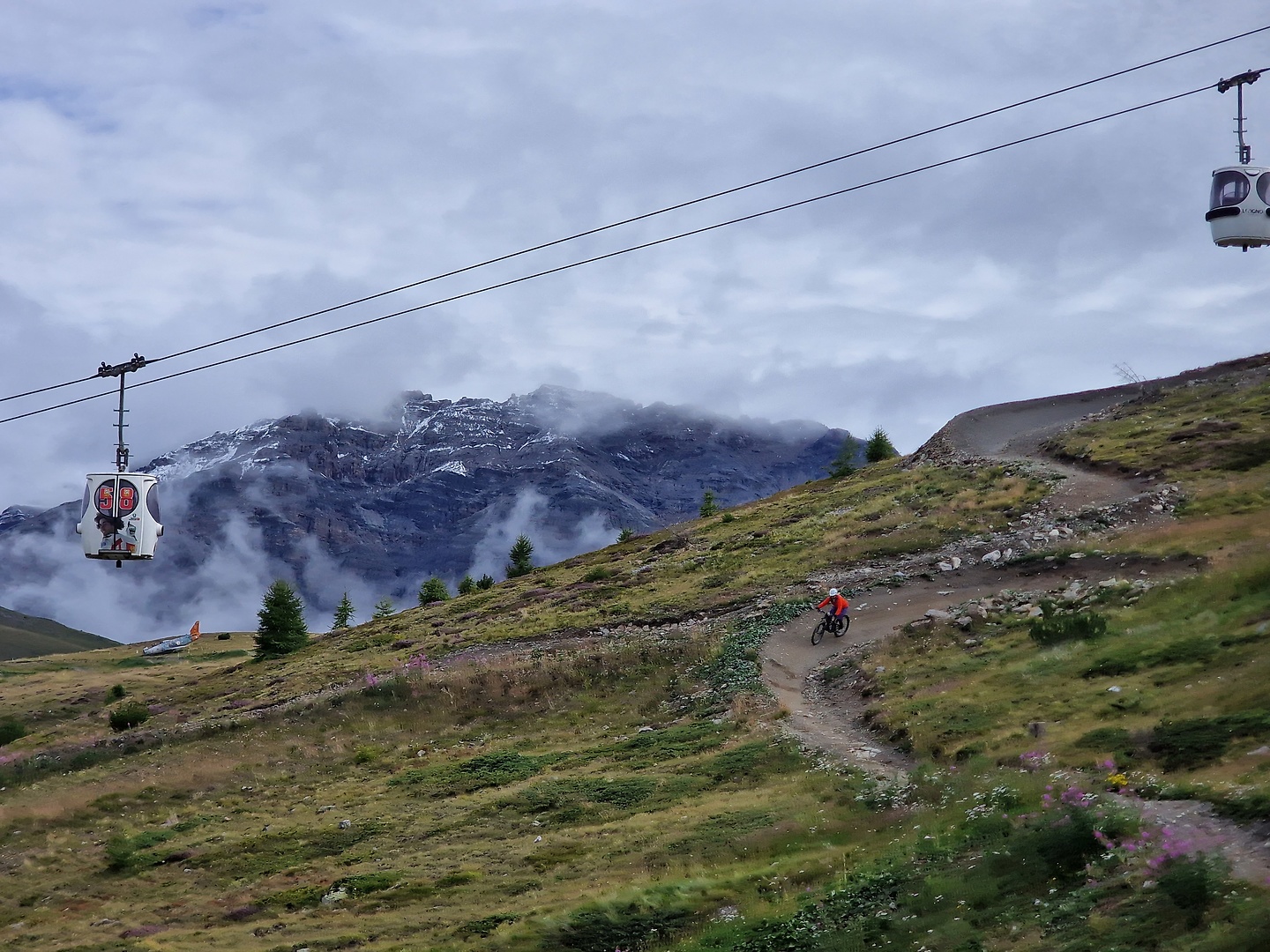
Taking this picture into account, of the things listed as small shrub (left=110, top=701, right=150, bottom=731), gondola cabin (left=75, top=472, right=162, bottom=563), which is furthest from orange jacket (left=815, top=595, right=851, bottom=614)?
small shrub (left=110, top=701, right=150, bottom=731)

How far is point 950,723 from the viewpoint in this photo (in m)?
26.0

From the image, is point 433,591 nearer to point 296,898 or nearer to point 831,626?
point 831,626

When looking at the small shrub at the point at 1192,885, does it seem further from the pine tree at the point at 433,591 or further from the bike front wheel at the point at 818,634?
the pine tree at the point at 433,591

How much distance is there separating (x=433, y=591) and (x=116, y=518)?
80.5 meters

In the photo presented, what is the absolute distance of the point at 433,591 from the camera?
350 feet

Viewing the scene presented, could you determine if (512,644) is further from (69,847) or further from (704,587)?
(69,847)

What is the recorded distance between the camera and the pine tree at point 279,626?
83500 millimetres

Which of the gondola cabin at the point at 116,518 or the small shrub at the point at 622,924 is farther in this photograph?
the gondola cabin at the point at 116,518

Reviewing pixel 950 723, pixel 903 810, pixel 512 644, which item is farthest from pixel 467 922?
pixel 512 644

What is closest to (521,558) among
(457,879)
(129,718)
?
(129,718)

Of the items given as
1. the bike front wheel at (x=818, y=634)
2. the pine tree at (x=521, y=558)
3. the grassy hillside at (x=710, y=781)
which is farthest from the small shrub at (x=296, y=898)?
the pine tree at (x=521, y=558)

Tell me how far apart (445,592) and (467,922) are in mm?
82976

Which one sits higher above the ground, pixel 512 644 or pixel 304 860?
pixel 512 644

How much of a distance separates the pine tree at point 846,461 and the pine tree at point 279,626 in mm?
47717
